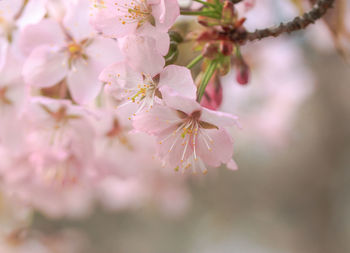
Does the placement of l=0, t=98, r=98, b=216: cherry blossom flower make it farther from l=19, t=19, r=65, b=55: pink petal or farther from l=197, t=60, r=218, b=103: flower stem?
l=197, t=60, r=218, b=103: flower stem

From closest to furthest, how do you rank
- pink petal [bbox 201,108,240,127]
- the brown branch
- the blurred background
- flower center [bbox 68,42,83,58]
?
pink petal [bbox 201,108,240,127]
the brown branch
flower center [bbox 68,42,83,58]
the blurred background

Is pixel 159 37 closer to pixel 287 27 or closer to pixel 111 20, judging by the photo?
pixel 111 20

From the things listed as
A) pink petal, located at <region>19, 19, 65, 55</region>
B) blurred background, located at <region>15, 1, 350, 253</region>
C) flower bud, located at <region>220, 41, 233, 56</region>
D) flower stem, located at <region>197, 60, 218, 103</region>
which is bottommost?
blurred background, located at <region>15, 1, 350, 253</region>

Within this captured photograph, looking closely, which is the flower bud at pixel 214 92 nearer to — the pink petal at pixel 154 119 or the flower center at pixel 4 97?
the pink petal at pixel 154 119

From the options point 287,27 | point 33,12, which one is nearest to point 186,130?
point 287,27

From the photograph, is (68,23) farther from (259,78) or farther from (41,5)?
(259,78)

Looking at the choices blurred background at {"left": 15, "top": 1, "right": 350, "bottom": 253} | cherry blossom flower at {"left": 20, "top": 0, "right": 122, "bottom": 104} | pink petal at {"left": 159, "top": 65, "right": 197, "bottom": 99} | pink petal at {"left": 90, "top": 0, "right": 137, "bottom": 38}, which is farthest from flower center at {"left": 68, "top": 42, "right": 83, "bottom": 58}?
blurred background at {"left": 15, "top": 1, "right": 350, "bottom": 253}

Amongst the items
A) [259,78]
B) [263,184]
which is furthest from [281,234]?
[259,78]
